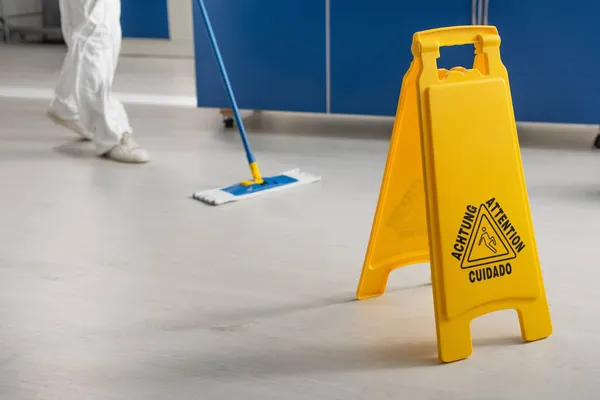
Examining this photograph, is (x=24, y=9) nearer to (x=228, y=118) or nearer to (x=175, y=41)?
(x=175, y=41)

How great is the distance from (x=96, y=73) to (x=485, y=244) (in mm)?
1983

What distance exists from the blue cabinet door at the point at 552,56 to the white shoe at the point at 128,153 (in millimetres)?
1508

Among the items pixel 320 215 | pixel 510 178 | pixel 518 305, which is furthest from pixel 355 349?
pixel 320 215

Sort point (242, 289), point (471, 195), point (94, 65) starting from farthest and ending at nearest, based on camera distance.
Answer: point (94, 65) → point (242, 289) → point (471, 195)

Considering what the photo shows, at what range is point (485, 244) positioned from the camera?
1666 mm

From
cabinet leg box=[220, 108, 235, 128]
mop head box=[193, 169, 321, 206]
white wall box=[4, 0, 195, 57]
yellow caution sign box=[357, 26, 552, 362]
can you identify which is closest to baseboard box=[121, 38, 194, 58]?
white wall box=[4, 0, 195, 57]

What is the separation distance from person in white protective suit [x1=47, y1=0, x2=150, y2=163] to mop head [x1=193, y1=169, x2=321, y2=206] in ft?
1.83

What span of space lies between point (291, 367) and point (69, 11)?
2032 mm

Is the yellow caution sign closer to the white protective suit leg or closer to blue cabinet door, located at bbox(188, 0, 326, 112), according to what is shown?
the white protective suit leg

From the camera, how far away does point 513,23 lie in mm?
3334

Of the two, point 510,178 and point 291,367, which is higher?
point 510,178

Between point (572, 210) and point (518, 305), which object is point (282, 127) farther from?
point (518, 305)

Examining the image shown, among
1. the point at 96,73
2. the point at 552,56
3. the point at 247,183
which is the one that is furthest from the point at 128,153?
the point at 552,56

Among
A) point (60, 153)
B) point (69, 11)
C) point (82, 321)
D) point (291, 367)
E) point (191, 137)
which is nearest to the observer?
point (291, 367)
